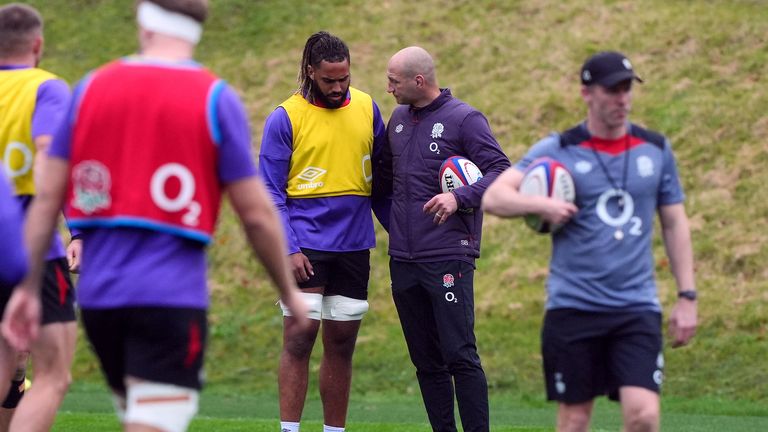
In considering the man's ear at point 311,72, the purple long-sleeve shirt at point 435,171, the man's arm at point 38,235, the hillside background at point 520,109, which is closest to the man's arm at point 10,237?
the man's arm at point 38,235

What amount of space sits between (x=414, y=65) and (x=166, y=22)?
345cm

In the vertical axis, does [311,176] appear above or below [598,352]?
above

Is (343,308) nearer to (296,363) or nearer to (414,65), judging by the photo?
(296,363)

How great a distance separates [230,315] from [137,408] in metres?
13.6

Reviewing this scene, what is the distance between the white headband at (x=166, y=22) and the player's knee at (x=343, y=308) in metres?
3.73

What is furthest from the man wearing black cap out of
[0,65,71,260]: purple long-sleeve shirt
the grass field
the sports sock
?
the grass field

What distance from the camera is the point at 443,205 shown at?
768cm

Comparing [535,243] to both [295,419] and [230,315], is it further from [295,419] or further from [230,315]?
[295,419]

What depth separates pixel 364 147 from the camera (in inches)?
330

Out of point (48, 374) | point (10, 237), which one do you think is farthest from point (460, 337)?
point (10, 237)

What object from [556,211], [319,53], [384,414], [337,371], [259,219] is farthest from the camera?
[384,414]

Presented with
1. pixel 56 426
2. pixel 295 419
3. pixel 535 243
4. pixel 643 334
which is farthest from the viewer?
pixel 535 243

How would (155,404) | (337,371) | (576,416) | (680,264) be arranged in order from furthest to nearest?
(337,371)
(680,264)
(576,416)
(155,404)

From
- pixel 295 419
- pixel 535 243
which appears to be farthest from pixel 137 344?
pixel 535 243
